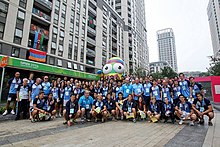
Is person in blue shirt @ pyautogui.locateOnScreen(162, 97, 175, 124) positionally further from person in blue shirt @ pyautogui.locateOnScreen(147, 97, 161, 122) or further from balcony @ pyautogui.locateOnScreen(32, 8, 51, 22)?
balcony @ pyautogui.locateOnScreen(32, 8, 51, 22)

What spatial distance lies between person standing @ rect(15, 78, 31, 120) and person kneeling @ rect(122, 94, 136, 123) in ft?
15.2

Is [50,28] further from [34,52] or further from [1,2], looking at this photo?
[1,2]

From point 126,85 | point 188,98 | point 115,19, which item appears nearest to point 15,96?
point 126,85

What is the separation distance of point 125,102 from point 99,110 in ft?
4.14

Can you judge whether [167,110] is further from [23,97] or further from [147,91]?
[23,97]

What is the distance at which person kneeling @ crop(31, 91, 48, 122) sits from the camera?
6.67m

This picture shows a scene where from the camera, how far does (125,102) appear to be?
7121 millimetres

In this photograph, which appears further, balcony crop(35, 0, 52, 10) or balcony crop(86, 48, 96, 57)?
balcony crop(86, 48, 96, 57)

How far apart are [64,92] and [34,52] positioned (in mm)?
14494

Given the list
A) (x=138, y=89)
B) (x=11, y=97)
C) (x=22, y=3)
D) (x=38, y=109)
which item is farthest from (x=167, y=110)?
(x=22, y=3)

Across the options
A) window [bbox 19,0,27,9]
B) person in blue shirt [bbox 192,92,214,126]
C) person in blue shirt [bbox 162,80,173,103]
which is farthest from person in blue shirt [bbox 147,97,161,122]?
window [bbox 19,0,27,9]

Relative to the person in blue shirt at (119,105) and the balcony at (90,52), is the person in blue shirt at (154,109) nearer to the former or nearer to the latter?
the person in blue shirt at (119,105)

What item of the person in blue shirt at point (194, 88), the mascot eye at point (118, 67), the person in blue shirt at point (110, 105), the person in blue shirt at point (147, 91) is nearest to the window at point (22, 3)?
the mascot eye at point (118, 67)

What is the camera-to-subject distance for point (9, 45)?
58.4 feet
